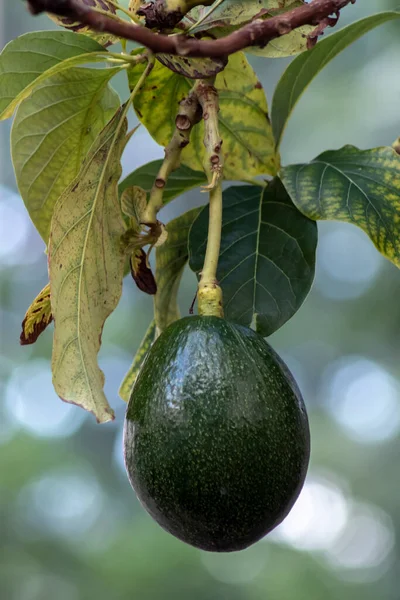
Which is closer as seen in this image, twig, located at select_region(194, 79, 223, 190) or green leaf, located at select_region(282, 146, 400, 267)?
twig, located at select_region(194, 79, 223, 190)

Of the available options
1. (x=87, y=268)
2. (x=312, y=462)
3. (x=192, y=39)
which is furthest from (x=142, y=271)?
(x=312, y=462)

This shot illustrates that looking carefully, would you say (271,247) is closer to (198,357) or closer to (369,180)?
(369,180)

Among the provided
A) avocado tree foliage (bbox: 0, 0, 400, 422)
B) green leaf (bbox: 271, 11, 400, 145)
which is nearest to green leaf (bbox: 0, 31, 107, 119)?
avocado tree foliage (bbox: 0, 0, 400, 422)

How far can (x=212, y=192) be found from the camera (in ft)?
3.01

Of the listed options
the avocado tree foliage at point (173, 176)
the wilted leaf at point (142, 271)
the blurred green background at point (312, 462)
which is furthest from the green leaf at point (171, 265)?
the blurred green background at point (312, 462)

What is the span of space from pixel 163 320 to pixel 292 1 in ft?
1.60

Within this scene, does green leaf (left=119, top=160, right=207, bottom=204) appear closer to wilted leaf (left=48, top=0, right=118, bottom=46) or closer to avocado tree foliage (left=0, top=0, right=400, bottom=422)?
avocado tree foliage (left=0, top=0, right=400, bottom=422)

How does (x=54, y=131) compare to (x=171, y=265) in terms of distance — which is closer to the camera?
(x=54, y=131)

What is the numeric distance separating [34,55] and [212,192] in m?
0.29

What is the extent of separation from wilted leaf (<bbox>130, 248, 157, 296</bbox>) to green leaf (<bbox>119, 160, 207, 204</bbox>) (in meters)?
0.26

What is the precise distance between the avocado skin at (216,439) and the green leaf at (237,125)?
1.25 feet

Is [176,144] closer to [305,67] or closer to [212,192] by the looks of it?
[212,192]

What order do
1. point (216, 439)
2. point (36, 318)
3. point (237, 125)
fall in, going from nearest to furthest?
point (216, 439), point (36, 318), point (237, 125)

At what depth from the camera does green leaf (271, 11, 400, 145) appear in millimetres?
1148
